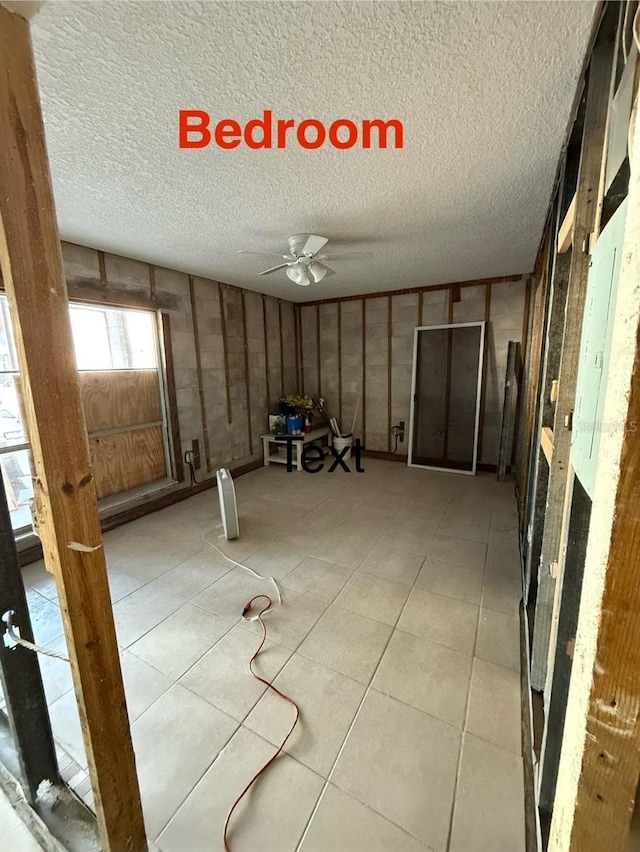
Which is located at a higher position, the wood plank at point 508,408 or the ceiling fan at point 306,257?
the ceiling fan at point 306,257

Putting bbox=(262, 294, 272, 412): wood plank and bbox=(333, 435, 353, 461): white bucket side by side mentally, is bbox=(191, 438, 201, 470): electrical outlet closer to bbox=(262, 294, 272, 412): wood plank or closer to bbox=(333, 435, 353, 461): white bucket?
bbox=(262, 294, 272, 412): wood plank

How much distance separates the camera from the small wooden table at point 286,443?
496cm

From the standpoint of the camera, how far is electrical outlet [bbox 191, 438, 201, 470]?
4.11 meters

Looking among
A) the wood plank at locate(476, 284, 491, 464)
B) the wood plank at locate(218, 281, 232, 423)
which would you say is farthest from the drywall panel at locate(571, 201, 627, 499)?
the wood plank at locate(218, 281, 232, 423)

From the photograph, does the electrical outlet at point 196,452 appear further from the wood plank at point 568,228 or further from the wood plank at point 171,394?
the wood plank at point 568,228

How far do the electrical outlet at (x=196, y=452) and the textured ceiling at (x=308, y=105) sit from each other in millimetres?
2266

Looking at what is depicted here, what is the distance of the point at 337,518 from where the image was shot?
133 inches

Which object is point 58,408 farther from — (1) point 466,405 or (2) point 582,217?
(1) point 466,405

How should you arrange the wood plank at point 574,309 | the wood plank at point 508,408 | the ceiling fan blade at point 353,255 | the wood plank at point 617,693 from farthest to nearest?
the wood plank at point 508,408
the ceiling fan blade at point 353,255
the wood plank at point 574,309
the wood plank at point 617,693

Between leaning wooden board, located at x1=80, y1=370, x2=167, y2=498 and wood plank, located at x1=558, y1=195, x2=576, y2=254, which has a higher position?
wood plank, located at x1=558, y1=195, x2=576, y2=254

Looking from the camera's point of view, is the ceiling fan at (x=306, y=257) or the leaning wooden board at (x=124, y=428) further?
the leaning wooden board at (x=124, y=428)

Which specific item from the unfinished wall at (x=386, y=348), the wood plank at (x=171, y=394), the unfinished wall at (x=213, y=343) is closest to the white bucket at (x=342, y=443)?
the unfinished wall at (x=386, y=348)

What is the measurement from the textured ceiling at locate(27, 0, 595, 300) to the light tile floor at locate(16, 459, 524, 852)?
2529 mm

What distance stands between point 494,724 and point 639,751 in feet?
4.04
